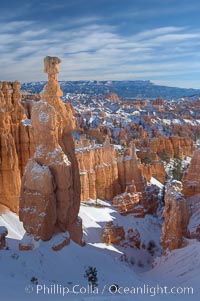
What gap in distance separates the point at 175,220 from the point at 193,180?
12.9m

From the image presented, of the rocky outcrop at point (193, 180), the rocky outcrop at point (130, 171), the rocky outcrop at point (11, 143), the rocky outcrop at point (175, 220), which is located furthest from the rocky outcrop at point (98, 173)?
the rocky outcrop at point (175, 220)

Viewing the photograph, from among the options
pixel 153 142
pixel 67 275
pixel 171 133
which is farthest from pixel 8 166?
pixel 171 133

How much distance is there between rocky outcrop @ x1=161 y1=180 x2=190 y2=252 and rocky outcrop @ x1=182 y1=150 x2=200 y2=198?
11215mm

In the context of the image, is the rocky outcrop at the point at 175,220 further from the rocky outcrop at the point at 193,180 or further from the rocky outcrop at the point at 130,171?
the rocky outcrop at the point at 130,171

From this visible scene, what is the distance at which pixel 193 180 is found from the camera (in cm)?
3441

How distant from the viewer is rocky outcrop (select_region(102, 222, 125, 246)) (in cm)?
2445

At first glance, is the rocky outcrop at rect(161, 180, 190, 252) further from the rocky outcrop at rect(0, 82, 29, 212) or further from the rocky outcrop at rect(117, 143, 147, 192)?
the rocky outcrop at rect(117, 143, 147, 192)

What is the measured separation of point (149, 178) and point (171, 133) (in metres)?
45.3

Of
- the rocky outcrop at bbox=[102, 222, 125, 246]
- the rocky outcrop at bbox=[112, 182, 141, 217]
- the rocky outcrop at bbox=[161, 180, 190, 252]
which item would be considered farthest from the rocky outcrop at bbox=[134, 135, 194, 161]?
the rocky outcrop at bbox=[161, 180, 190, 252]

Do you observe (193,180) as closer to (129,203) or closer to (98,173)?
(129,203)

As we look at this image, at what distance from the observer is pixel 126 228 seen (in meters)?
28.9

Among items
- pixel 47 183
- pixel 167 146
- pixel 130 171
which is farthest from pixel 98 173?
pixel 167 146

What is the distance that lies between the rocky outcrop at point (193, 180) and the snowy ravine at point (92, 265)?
6179mm

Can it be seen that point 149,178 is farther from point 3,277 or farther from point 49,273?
point 3,277
